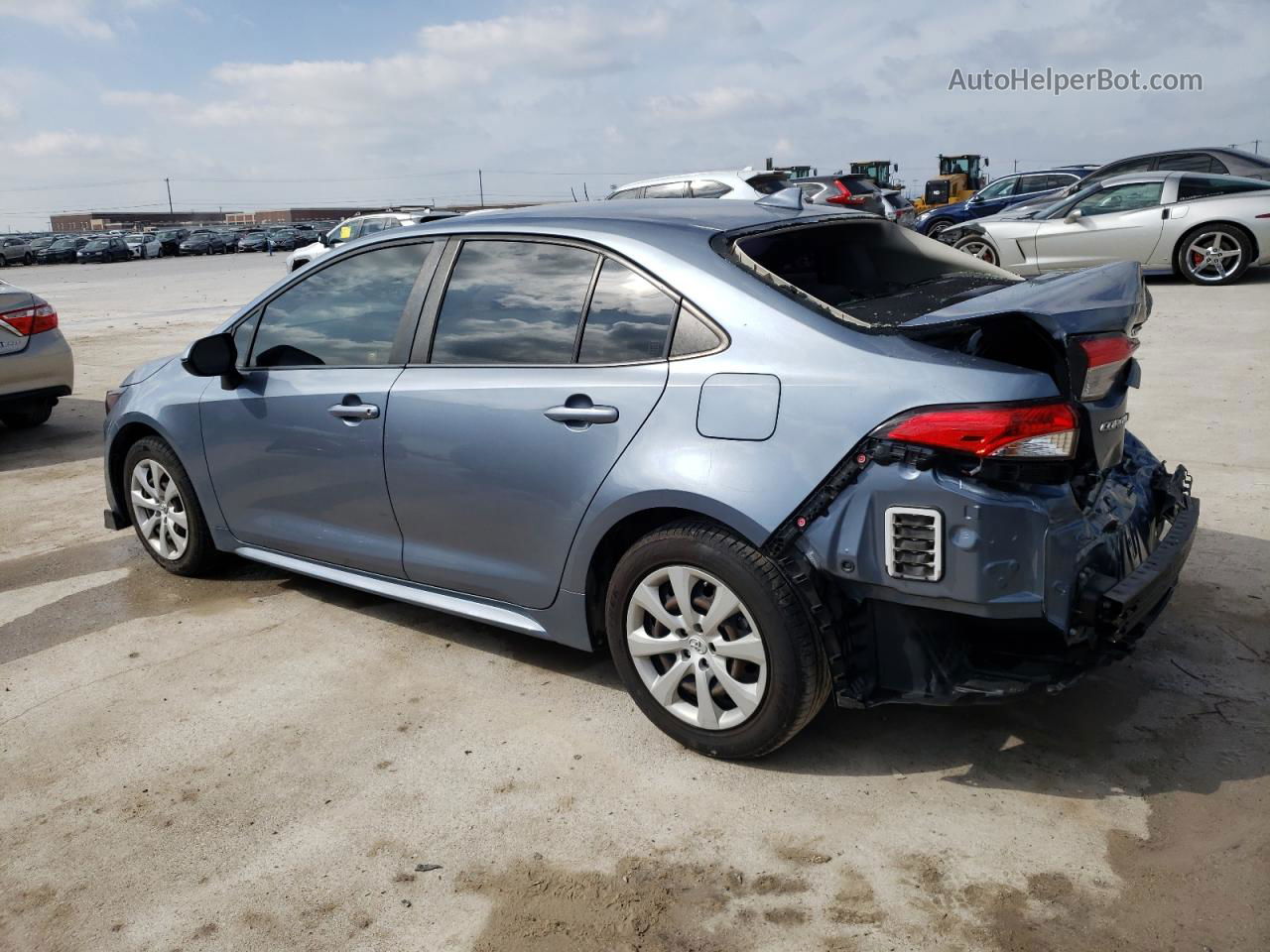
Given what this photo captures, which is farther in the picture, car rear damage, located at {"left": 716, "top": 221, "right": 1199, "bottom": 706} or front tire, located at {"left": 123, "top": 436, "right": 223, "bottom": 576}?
front tire, located at {"left": 123, "top": 436, "right": 223, "bottom": 576}

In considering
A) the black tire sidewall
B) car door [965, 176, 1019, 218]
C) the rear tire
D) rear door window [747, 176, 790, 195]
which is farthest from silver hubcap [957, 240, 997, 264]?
the rear tire

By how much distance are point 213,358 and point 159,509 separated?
1.05m

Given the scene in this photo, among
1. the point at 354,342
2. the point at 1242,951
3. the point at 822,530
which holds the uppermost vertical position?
the point at 354,342

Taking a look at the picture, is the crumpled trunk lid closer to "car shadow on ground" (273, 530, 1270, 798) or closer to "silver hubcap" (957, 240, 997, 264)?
"car shadow on ground" (273, 530, 1270, 798)

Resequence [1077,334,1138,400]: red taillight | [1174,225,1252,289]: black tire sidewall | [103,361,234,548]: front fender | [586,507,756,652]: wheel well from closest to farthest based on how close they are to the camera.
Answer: [1077,334,1138,400]: red taillight
[586,507,756,652]: wheel well
[103,361,234,548]: front fender
[1174,225,1252,289]: black tire sidewall

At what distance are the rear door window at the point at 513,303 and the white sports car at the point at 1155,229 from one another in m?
10.6

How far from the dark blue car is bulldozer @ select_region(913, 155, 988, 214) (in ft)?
27.9

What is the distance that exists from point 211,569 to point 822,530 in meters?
Result: 3.30

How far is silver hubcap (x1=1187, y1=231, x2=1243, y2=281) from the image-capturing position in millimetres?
13008

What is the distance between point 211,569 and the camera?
502cm

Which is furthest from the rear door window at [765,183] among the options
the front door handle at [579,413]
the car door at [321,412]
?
the front door handle at [579,413]

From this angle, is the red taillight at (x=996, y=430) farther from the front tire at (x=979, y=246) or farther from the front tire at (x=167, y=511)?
the front tire at (x=979, y=246)

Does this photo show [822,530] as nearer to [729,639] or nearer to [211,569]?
[729,639]

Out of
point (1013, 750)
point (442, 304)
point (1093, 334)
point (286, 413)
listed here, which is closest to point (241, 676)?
point (286, 413)
